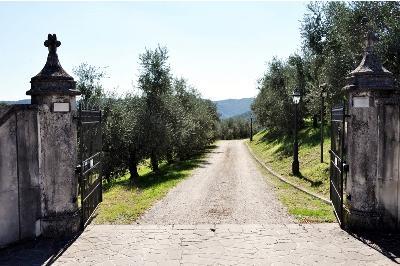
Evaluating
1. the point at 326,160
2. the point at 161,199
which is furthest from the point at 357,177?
the point at 326,160

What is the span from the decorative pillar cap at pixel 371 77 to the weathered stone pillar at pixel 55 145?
6.28 meters

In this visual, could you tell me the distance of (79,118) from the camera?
27.9ft

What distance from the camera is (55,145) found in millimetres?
8375

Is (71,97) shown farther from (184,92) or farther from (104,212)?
(184,92)

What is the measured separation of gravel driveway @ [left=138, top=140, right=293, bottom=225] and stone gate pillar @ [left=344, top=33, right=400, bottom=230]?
2.74 meters

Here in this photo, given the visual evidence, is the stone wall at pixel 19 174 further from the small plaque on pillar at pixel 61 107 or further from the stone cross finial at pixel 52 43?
the stone cross finial at pixel 52 43

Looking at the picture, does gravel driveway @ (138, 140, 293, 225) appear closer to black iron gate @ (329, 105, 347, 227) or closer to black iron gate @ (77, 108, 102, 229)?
black iron gate @ (329, 105, 347, 227)

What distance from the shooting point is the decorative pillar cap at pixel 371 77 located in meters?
8.15

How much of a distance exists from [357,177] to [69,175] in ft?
21.3

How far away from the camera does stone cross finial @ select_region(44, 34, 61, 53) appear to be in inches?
335

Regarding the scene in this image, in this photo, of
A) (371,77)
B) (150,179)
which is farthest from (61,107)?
(150,179)

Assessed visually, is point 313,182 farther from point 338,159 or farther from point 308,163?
point 338,159

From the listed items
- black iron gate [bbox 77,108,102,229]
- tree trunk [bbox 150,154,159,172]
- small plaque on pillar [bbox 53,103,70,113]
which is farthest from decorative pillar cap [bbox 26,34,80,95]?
tree trunk [bbox 150,154,159,172]

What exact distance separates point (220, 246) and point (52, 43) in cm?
586
